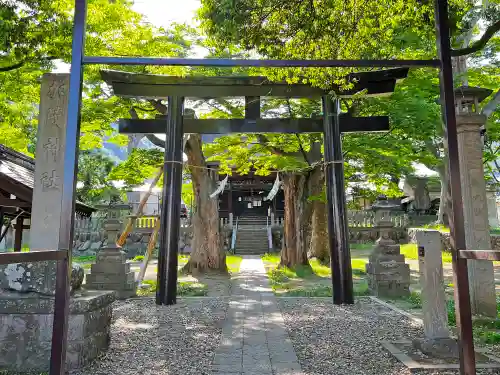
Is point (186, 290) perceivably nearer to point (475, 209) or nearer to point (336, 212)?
point (336, 212)

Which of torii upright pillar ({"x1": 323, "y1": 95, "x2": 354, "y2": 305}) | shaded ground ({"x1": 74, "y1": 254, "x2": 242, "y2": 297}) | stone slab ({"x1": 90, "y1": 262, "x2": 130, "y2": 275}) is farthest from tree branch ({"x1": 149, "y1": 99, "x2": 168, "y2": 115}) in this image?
torii upright pillar ({"x1": 323, "y1": 95, "x2": 354, "y2": 305})

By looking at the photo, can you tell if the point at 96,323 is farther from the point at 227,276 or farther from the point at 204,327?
the point at 227,276

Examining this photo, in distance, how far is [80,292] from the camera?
4176 mm

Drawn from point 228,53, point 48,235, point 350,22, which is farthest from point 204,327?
point 228,53

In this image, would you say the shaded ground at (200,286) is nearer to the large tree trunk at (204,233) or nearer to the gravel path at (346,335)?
the large tree trunk at (204,233)

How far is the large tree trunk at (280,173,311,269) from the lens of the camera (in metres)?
12.4

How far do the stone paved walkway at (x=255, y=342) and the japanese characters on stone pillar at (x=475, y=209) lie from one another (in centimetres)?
335

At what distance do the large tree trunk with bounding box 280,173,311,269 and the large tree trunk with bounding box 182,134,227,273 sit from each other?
7.55 feet

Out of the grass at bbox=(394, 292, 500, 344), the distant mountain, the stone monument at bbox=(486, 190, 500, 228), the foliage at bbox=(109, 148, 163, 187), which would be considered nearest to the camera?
the grass at bbox=(394, 292, 500, 344)

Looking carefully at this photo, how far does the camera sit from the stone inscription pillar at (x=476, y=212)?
5910mm

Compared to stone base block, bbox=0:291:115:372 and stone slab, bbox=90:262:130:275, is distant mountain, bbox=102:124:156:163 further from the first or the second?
stone base block, bbox=0:291:115:372

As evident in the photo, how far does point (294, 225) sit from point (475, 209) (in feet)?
22.6

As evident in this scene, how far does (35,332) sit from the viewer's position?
146 inches

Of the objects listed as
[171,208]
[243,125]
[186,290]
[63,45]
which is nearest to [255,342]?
[171,208]
